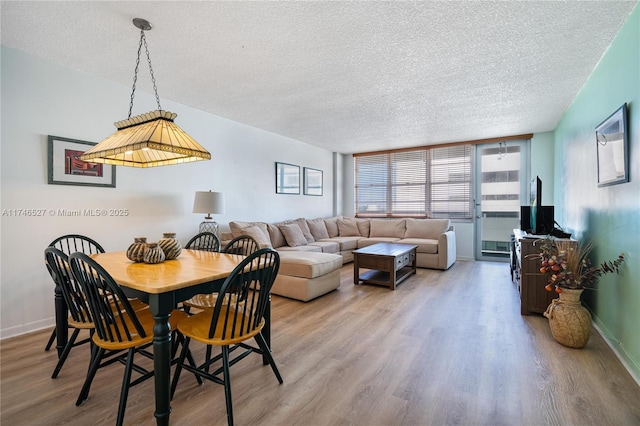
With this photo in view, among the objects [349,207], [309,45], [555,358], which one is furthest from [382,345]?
[349,207]

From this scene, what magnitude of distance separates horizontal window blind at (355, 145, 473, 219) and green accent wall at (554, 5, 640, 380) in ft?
8.54

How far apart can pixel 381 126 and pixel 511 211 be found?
3.21m

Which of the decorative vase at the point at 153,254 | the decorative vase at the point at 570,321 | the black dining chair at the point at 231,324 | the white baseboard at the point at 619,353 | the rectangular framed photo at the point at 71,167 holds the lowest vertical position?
the white baseboard at the point at 619,353

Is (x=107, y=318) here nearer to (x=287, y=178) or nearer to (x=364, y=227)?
(x=287, y=178)

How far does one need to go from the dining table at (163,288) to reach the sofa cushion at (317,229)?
396 cm

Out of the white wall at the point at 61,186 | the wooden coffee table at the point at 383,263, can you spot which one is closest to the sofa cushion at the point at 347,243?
the wooden coffee table at the point at 383,263

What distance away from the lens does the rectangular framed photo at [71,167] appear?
286cm

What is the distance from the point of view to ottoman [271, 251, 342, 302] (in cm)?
354

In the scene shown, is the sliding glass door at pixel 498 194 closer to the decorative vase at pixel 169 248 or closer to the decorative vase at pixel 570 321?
the decorative vase at pixel 570 321

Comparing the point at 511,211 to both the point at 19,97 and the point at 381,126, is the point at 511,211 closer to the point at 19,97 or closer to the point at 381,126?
the point at 381,126

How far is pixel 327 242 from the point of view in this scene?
5621 mm

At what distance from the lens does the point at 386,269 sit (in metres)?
4.11

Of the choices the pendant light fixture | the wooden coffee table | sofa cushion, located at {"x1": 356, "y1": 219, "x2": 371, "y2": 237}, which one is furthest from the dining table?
sofa cushion, located at {"x1": 356, "y1": 219, "x2": 371, "y2": 237}

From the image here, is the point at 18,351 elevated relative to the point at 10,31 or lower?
lower
